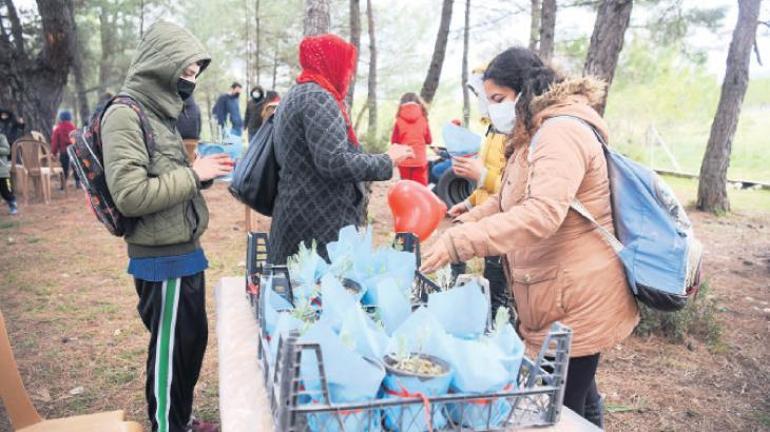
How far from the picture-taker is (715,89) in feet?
71.3

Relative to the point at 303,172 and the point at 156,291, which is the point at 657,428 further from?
the point at 156,291

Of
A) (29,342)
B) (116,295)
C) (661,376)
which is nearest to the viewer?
(661,376)

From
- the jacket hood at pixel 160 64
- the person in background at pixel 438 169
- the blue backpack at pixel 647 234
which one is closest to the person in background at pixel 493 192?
the blue backpack at pixel 647 234

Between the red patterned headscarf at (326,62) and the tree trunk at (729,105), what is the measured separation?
8011mm

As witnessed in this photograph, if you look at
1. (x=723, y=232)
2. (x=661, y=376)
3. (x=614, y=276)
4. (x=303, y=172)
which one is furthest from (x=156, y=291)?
(x=723, y=232)

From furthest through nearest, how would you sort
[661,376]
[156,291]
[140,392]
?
[661,376]
[140,392]
[156,291]

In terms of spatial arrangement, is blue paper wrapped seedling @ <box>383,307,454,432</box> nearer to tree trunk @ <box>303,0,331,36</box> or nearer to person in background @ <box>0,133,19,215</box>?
tree trunk @ <box>303,0,331,36</box>

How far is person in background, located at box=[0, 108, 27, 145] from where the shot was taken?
9.20 m

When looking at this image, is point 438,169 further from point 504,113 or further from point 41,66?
point 41,66

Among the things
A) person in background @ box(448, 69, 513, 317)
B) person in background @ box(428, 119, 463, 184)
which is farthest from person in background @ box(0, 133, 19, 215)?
person in background @ box(448, 69, 513, 317)

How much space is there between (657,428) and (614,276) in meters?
1.63

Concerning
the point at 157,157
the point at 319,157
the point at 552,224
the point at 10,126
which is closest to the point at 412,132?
the point at 319,157

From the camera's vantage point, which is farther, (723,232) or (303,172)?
(723,232)

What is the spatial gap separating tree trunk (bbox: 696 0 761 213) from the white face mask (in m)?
8.04
